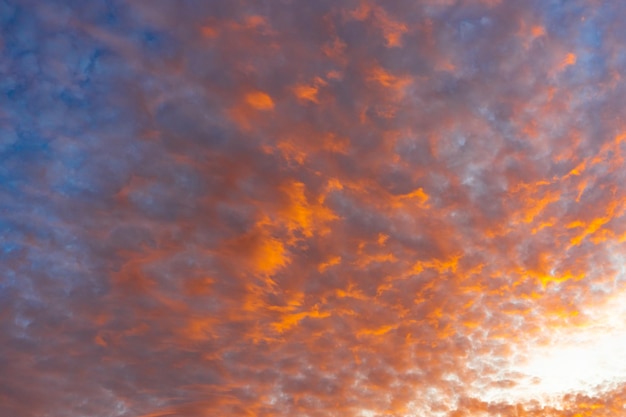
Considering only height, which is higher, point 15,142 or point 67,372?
point 15,142

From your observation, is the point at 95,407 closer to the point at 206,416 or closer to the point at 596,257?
the point at 206,416

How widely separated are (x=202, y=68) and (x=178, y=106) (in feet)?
2.37

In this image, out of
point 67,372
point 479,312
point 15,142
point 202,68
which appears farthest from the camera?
point 67,372

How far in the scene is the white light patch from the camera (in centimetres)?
1130

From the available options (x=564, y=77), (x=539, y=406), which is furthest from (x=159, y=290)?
(x=539, y=406)

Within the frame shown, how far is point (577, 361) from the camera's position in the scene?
39.9 feet

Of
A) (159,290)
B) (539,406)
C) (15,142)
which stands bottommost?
(539,406)

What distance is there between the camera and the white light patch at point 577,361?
1130cm

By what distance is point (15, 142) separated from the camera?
862 cm

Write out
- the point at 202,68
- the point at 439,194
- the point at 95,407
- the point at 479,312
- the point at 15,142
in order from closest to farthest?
1. the point at 202,68
2. the point at 15,142
3. the point at 439,194
4. the point at 479,312
5. the point at 95,407

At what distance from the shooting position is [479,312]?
11.1m

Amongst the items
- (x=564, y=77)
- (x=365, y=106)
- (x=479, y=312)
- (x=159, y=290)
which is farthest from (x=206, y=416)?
(x=564, y=77)

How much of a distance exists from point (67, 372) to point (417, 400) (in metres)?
7.49

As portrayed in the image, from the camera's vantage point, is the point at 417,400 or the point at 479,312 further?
the point at 417,400
